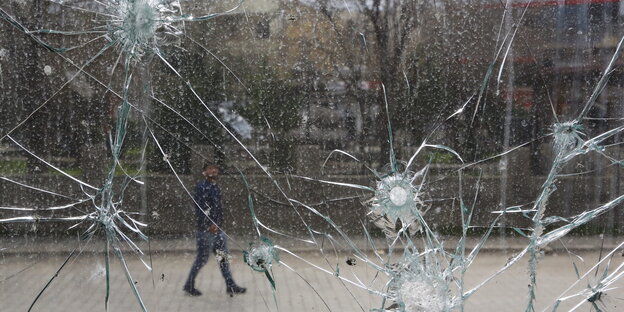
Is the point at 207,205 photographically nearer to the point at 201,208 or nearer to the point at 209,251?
the point at 201,208

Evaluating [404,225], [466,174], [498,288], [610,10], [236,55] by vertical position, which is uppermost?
[610,10]

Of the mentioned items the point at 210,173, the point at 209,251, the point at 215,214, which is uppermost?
the point at 210,173

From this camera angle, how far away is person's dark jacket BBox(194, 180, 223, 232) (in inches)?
78.4

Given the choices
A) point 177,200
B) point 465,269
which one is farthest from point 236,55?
point 465,269

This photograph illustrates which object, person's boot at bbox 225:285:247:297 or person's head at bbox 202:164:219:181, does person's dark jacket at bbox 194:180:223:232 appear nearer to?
person's head at bbox 202:164:219:181

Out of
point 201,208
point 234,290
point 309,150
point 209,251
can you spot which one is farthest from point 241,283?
point 309,150

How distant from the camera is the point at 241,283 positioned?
1.99 metres

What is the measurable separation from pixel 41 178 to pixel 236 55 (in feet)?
2.49

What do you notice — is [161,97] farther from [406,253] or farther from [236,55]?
[406,253]

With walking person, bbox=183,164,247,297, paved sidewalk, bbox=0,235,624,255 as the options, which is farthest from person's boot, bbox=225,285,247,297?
paved sidewalk, bbox=0,235,624,255

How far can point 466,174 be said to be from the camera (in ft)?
6.63

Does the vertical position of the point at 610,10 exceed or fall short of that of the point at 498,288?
it exceeds it

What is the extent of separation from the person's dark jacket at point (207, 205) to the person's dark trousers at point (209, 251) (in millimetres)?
30

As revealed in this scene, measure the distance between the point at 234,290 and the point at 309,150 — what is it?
0.52 metres
